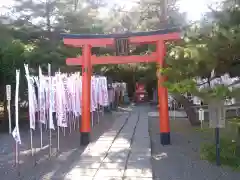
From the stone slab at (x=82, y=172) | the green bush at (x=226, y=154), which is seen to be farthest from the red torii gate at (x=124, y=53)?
the stone slab at (x=82, y=172)

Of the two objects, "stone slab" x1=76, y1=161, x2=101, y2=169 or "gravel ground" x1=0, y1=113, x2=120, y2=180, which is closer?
"gravel ground" x1=0, y1=113, x2=120, y2=180

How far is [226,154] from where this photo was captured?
6.23 m

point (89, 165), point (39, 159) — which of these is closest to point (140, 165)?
point (89, 165)

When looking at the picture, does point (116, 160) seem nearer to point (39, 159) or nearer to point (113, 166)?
point (113, 166)

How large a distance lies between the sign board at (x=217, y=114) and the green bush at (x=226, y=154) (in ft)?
2.38

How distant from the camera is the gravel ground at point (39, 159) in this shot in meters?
5.55

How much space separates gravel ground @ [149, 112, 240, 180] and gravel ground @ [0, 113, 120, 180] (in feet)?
5.67

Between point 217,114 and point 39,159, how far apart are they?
11.9ft

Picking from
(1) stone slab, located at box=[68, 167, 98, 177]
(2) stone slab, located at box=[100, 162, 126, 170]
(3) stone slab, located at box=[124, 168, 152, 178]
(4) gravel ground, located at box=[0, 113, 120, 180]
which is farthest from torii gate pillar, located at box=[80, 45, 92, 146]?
(3) stone slab, located at box=[124, 168, 152, 178]

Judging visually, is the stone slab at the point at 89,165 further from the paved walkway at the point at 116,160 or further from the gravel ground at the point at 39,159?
the gravel ground at the point at 39,159

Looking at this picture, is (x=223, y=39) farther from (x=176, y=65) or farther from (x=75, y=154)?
(x=75, y=154)

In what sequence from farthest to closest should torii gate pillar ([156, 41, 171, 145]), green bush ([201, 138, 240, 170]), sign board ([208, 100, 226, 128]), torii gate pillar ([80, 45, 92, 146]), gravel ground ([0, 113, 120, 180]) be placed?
1. torii gate pillar ([80, 45, 92, 146])
2. torii gate pillar ([156, 41, 171, 145])
3. green bush ([201, 138, 240, 170])
4. sign board ([208, 100, 226, 128])
5. gravel ground ([0, 113, 120, 180])

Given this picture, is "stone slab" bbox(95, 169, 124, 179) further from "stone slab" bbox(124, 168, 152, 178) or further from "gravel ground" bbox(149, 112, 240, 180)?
"gravel ground" bbox(149, 112, 240, 180)

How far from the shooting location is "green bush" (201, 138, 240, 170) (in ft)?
19.7
